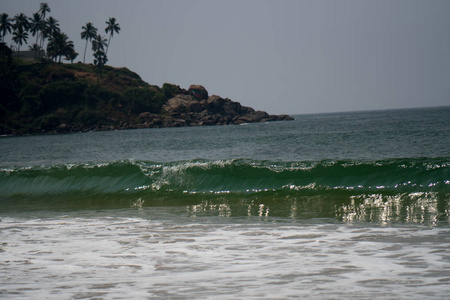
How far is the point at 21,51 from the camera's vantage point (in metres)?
144

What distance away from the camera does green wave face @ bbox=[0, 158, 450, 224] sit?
11.7 m

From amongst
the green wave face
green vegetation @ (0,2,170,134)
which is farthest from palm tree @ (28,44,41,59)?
the green wave face

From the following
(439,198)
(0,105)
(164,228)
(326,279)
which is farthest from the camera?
(0,105)

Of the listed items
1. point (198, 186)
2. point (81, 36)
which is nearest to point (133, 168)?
point (198, 186)

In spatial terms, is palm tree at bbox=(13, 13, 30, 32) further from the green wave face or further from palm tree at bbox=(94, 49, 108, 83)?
the green wave face

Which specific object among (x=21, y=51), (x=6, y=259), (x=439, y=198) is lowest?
(x=6, y=259)

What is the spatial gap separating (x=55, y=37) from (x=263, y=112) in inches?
2661

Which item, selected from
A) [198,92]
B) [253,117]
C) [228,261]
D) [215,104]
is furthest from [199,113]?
[228,261]

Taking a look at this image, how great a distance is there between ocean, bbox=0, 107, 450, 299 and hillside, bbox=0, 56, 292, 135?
98.0 m

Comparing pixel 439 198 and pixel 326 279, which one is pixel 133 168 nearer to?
pixel 439 198

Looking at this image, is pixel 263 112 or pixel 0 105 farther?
pixel 263 112

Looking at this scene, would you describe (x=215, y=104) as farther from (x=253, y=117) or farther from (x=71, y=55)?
(x=71, y=55)

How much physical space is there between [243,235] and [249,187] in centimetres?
744

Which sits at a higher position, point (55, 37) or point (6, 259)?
point (55, 37)
